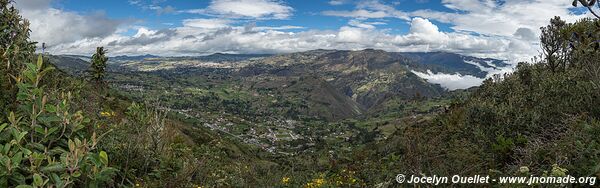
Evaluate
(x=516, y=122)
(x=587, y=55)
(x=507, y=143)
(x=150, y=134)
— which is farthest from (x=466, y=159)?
(x=587, y=55)

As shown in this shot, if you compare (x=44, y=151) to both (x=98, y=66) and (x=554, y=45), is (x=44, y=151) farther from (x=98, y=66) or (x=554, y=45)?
(x=98, y=66)

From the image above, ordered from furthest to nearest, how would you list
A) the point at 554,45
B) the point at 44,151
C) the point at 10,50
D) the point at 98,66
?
the point at 98,66, the point at 554,45, the point at 10,50, the point at 44,151

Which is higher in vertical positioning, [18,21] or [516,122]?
[18,21]

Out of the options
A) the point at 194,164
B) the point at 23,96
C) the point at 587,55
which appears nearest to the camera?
the point at 23,96

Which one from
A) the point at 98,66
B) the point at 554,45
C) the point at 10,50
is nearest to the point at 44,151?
the point at 10,50

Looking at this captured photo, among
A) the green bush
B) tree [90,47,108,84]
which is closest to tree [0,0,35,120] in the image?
the green bush

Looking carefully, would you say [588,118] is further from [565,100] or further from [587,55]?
[587,55]

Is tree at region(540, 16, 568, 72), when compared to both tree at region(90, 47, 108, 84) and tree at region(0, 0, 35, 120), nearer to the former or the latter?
tree at region(0, 0, 35, 120)

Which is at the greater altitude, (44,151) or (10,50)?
(10,50)

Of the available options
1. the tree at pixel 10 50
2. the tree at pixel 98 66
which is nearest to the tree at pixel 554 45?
the tree at pixel 10 50
